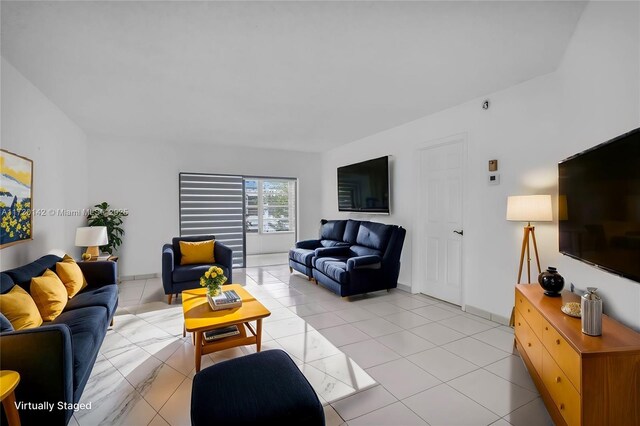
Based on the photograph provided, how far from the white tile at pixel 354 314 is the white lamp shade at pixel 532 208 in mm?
1857

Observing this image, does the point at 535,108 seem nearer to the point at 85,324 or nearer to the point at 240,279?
the point at 85,324

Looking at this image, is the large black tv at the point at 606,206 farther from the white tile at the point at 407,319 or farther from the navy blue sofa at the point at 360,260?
the navy blue sofa at the point at 360,260

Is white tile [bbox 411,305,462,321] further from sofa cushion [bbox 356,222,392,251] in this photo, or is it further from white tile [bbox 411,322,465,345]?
sofa cushion [bbox 356,222,392,251]

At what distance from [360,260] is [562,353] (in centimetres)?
267

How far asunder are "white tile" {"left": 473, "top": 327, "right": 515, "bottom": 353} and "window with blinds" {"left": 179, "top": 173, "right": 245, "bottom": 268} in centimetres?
459

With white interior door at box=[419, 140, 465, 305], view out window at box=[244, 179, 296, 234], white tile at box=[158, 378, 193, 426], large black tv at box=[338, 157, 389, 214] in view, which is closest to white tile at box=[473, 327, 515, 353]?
white interior door at box=[419, 140, 465, 305]

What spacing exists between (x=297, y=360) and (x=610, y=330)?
6.71ft

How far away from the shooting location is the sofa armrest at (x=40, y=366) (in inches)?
60.6

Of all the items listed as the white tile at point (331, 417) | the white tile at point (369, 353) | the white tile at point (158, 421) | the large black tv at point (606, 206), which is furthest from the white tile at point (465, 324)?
the white tile at point (158, 421)

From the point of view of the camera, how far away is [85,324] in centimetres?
222

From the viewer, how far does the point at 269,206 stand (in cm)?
811

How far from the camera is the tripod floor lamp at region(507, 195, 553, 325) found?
269 cm

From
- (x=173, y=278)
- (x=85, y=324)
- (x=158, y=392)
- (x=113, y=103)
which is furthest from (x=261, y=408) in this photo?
(x=113, y=103)

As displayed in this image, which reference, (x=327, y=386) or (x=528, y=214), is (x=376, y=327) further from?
(x=528, y=214)
